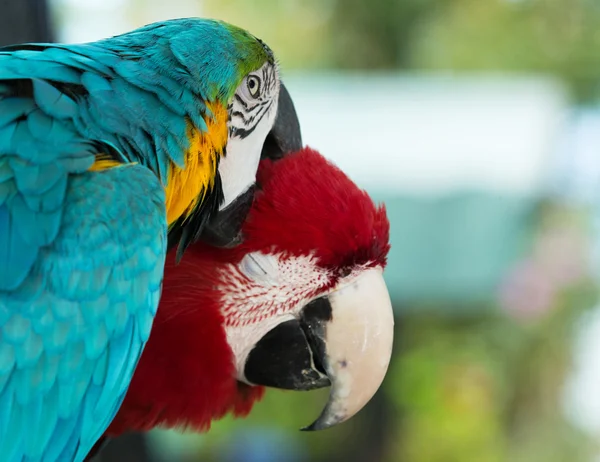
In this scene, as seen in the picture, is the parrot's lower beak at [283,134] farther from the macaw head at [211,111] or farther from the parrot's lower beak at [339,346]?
the parrot's lower beak at [339,346]

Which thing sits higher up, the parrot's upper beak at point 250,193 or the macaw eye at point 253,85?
the macaw eye at point 253,85

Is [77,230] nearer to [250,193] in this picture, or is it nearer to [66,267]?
[66,267]

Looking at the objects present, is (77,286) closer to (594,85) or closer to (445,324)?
(445,324)

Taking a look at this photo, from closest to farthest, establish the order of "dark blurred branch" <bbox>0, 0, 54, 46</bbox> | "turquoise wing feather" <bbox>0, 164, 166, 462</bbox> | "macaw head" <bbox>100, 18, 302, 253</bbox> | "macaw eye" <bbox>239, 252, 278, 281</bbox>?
"turquoise wing feather" <bbox>0, 164, 166, 462</bbox>
"macaw head" <bbox>100, 18, 302, 253</bbox>
"macaw eye" <bbox>239, 252, 278, 281</bbox>
"dark blurred branch" <bbox>0, 0, 54, 46</bbox>

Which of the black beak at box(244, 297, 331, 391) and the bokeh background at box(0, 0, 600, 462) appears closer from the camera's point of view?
the black beak at box(244, 297, 331, 391)

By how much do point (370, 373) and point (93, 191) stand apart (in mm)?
380

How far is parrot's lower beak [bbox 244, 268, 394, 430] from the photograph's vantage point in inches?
31.1

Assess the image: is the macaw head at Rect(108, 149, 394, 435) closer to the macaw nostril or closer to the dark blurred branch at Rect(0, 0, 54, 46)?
the macaw nostril

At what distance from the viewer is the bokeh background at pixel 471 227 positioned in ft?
7.52

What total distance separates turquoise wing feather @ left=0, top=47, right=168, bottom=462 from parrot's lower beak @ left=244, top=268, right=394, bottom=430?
0.22 metres

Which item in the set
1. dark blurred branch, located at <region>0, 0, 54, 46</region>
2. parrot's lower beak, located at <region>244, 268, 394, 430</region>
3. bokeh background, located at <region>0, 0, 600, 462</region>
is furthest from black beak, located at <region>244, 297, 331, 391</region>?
bokeh background, located at <region>0, 0, 600, 462</region>

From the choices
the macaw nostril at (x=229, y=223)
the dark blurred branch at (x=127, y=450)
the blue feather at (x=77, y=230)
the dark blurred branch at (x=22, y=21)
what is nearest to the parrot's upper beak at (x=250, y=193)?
the macaw nostril at (x=229, y=223)

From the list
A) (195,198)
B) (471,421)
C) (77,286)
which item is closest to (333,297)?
(195,198)

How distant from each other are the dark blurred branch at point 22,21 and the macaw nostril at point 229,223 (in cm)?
49
